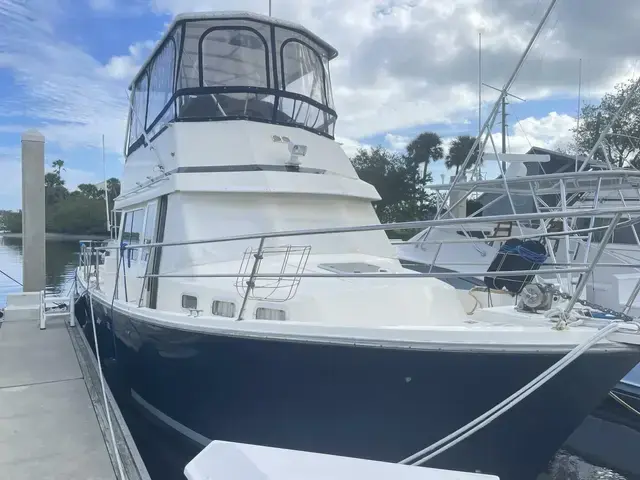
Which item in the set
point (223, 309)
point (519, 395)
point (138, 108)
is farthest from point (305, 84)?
point (519, 395)

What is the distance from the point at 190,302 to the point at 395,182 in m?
40.7

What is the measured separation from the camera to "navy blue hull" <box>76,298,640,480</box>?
131 inches

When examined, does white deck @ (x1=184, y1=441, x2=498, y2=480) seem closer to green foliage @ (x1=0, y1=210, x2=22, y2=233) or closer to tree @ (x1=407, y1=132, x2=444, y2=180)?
tree @ (x1=407, y1=132, x2=444, y2=180)

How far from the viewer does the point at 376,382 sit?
138 inches

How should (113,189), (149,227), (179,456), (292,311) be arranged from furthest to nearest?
(113,189), (149,227), (179,456), (292,311)

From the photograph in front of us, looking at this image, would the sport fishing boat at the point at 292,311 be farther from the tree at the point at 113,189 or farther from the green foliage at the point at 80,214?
the green foliage at the point at 80,214

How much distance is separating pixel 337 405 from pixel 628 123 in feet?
94.2

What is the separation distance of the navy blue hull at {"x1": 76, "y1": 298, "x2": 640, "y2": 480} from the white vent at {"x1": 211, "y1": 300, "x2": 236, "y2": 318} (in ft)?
1.23

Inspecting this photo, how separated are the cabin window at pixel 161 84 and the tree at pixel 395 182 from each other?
28.9 metres

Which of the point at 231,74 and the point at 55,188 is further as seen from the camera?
the point at 55,188

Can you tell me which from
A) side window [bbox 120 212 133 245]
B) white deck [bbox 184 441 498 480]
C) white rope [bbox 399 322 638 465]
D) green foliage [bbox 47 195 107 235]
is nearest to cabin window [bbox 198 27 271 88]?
side window [bbox 120 212 133 245]

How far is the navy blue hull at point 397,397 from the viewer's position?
10.9 feet

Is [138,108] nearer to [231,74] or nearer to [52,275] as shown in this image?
[231,74]

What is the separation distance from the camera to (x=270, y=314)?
431cm
